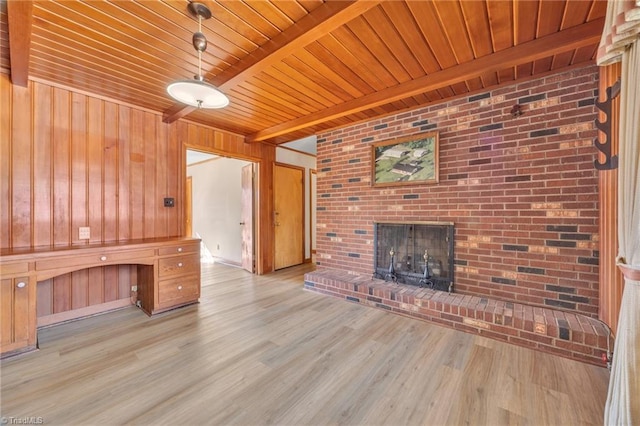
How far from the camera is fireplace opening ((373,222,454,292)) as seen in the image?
9.39 feet

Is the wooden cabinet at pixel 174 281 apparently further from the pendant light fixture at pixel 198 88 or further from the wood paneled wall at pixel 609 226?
the wood paneled wall at pixel 609 226

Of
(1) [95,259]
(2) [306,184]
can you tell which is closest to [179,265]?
(1) [95,259]

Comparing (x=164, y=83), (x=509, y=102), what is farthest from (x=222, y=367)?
(x=509, y=102)

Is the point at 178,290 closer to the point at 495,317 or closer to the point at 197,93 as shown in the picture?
the point at 197,93

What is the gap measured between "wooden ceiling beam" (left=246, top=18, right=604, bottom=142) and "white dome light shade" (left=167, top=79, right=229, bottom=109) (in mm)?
1598

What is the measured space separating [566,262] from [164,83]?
4192 millimetres

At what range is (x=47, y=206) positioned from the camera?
2.49 meters

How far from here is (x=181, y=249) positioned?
115 inches

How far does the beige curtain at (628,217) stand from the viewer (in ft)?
3.94

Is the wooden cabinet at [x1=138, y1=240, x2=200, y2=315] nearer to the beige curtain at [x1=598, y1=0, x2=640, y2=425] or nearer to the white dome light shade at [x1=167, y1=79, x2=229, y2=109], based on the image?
the white dome light shade at [x1=167, y1=79, x2=229, y2=109]

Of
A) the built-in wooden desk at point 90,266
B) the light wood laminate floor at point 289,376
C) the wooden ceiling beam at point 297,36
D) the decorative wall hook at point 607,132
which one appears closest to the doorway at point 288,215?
→ the built-in wooden desk at point 90,266

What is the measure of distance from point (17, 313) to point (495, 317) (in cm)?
394

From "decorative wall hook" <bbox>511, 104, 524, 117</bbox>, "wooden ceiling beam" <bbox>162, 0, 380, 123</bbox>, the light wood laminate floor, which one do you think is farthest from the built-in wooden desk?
"decorative wall hook" <bbox>511, 104, 524, 117</bbox>

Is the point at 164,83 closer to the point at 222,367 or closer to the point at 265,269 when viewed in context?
the point at 222,367
